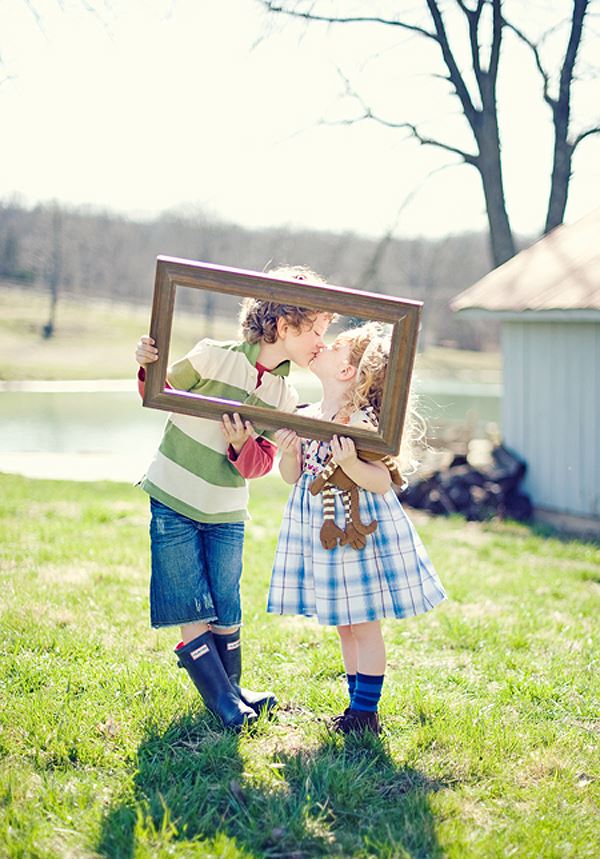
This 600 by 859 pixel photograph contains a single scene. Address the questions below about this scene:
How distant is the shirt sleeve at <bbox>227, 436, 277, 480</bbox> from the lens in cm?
296

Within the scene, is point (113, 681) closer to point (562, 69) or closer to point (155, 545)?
point (155, 545)

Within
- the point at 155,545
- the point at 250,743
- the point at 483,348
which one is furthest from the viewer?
the point at 483,348

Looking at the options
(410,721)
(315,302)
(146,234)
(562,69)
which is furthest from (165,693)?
(146,234)

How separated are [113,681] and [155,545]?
1.96 feet

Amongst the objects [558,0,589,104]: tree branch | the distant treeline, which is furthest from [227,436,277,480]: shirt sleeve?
[558,0,589,104]: tree branch

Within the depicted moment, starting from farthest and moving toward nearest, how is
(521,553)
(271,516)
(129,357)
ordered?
(129,357)
(271,516)
(521,553)

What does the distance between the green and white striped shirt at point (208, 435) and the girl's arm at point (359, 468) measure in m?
0.32

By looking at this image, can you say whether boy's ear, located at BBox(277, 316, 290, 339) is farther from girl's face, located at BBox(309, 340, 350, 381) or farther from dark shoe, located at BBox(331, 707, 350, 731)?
dark shoe, located at BBox(331, 707, 350, 731)

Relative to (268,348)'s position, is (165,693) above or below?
below

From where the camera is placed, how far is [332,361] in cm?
305

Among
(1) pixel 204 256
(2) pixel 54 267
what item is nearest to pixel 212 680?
(2) pixel 54 267

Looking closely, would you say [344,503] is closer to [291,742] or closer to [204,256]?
[291,742]

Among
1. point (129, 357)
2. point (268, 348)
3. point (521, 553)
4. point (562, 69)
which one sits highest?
point (562, 69)

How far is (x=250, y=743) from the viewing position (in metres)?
2.86
